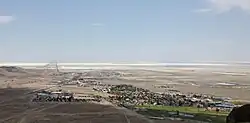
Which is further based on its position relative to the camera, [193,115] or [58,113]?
[58,113]

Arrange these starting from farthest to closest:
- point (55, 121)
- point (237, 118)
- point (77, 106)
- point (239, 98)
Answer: point (239, 98) → point (77, 106) → point (55, 121) → point (237, 118)

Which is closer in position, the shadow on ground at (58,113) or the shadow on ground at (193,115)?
the shadow on ground at (58,113)

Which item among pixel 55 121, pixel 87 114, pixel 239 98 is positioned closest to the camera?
pixel 55 121

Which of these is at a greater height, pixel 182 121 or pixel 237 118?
pixel 237 118

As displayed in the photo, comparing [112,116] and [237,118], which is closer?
[237,118]

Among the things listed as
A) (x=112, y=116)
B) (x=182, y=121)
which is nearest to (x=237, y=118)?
(x=182, y=121)

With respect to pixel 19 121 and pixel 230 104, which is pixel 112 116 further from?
pixel 230 104

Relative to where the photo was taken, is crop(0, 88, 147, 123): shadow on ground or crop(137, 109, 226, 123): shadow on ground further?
crop(137, 109, 226, 123): shadow on ground

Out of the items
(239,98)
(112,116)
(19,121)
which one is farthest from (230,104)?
(19,121)

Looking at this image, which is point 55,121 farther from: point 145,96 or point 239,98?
point 239,98
